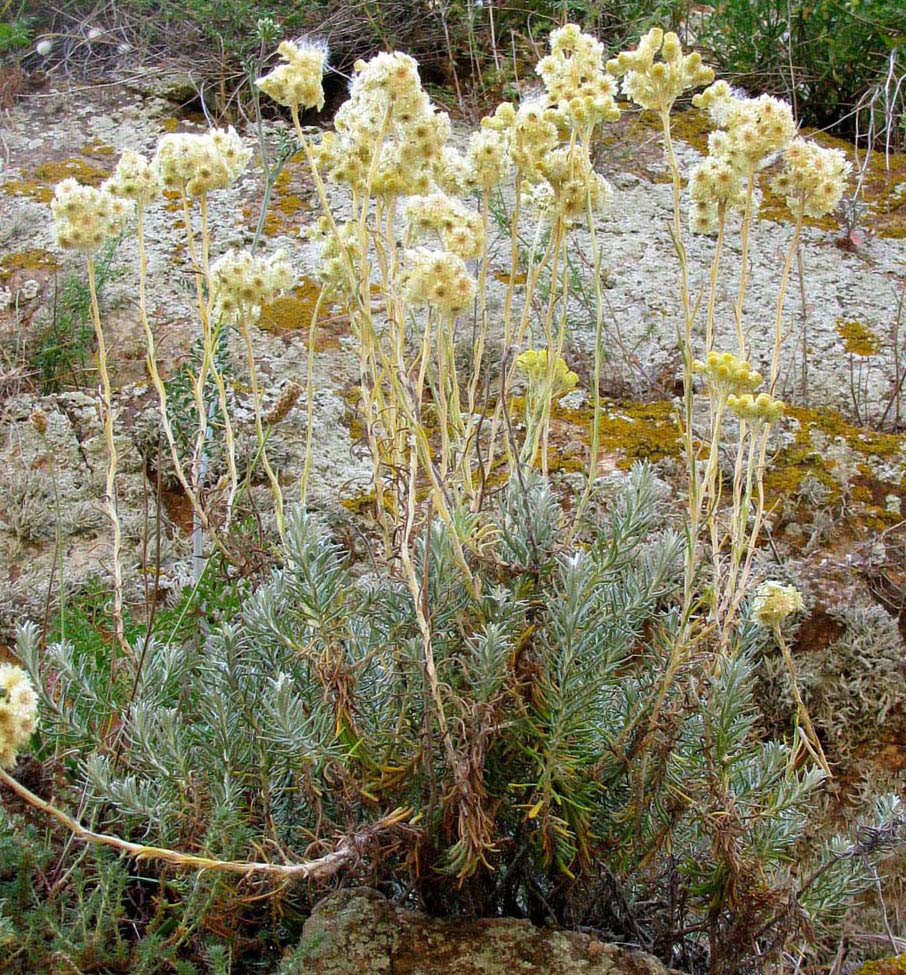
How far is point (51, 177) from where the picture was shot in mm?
3305

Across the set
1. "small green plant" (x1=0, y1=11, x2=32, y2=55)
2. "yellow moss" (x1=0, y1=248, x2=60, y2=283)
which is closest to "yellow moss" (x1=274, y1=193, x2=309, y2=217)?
"yellow moss" (x1=0, y1=248, x2=60, y2=283)

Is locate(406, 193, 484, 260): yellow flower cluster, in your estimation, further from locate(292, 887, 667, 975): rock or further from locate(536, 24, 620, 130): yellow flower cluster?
locate(292, 887, 667, 975): rock

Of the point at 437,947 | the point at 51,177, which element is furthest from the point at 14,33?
the point at 437,947

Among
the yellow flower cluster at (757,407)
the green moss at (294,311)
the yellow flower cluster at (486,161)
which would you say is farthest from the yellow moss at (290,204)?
the yellow flower cluster at (757,407)

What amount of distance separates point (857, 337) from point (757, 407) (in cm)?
167

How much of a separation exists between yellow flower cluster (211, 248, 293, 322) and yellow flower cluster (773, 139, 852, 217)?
81 centimetres

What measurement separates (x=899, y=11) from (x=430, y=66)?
1.64 metres

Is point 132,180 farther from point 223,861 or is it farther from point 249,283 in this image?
point 223,861

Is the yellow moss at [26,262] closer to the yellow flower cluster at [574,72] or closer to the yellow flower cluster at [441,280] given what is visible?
the yellow flower cluster at [574,72]

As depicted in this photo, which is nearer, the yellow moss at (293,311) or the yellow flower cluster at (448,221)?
the yellow flower cluster at (448,221)

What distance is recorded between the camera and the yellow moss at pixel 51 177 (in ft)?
10.5

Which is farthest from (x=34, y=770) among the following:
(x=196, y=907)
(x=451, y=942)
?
(x=451, y=942)

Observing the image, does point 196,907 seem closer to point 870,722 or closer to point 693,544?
point 693,544

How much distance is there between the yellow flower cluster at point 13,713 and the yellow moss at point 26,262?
2.31 meters
